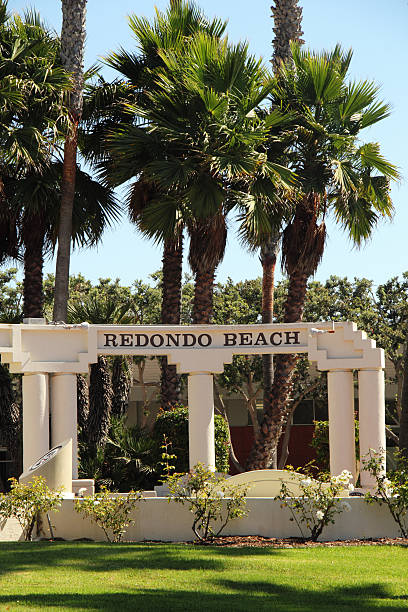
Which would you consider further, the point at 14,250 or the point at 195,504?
the point at 14,250

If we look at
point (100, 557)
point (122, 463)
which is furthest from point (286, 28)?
point (100, 557)

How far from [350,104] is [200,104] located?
3855mm

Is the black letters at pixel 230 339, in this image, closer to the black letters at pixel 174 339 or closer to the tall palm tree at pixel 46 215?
the black letters at pixel 174 339

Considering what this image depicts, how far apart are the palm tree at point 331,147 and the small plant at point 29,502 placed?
9.36 meters

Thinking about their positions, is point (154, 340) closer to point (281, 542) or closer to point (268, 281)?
point (281, 542)

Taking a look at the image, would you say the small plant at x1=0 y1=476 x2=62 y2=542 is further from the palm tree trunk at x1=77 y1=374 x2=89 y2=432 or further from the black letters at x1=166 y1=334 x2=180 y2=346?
the palm tree trunk at x1=77 y1=374 x2=89 y2=432

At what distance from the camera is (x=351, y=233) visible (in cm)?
2131

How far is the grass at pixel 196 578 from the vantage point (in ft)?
30.5

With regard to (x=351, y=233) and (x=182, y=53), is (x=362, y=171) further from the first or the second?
(x=182, y=53)

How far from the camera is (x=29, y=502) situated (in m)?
14.0

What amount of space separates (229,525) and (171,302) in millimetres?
9124

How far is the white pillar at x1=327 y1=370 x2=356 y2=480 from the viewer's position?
1819cm

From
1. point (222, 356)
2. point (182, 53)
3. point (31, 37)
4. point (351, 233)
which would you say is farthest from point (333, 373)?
point (31, 37)

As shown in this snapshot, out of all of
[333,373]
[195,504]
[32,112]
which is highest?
[32,112]
